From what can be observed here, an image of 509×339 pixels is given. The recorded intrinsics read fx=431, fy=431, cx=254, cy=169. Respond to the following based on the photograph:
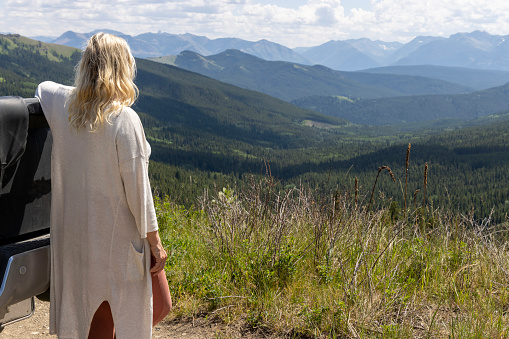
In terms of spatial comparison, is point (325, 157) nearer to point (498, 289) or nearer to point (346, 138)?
point (346, 138)

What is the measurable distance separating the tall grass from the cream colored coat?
116 centimetres

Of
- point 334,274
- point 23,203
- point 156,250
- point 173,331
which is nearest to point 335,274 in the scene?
point 334,274

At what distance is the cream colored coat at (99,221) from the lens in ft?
6.66

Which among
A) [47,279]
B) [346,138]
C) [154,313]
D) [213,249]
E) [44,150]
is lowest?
[346,138]

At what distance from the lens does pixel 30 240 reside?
7.54ft

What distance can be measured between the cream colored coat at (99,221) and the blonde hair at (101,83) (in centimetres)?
6

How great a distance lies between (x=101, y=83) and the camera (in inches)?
78.1

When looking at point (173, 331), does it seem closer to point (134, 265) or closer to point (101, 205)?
point (134, 265)

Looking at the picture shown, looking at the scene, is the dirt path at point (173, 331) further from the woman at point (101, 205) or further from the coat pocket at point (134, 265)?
the coat pocket at point (134, 265)

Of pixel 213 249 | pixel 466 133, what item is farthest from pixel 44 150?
pixel 466 133

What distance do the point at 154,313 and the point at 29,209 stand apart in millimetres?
864

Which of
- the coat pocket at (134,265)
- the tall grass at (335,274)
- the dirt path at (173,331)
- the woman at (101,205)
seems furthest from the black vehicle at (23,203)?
the tall grass at (335,274)

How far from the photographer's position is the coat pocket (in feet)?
6.85

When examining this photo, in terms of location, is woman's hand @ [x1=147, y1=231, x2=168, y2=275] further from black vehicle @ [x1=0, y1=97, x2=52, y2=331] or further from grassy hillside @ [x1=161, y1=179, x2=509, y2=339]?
grassy hillside @ [x1=161, y1=179, x2=509, y2=339]
